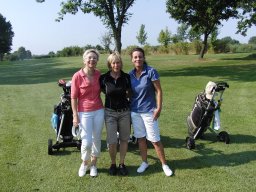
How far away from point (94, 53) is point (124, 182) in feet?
6.27

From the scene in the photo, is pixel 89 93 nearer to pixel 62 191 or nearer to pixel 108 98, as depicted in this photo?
pixel 108 98

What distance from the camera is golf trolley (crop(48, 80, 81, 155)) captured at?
6.80 meters

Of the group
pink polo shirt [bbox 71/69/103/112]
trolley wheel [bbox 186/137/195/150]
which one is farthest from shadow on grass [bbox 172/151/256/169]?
pink polo shirt [bbox 71/69/103/112]

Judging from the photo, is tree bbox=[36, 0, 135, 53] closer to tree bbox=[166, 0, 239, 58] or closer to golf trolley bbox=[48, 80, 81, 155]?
tree bbox=[166, 0, 239, 58]

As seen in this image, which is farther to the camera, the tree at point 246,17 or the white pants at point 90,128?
the tree at point 246,17

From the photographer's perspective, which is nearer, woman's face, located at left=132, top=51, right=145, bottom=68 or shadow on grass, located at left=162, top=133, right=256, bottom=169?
woman's face, located at left=132, top=51, right=145, bottom=68

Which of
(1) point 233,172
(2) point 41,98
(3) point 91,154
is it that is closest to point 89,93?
(3) point 91,154

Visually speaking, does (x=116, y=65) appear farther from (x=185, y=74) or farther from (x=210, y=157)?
(x=185, y=74)

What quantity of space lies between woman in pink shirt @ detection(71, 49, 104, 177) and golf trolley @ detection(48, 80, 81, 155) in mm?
1126

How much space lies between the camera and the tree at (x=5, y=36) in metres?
77.1

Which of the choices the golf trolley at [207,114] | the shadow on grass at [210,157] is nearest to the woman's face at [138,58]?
the shadow on grass at [210,157]

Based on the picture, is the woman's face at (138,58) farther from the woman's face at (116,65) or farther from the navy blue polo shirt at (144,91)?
the woman's face at (116,65)

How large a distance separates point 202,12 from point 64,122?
28.5 m

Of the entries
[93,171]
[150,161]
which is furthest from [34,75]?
[93,171]
